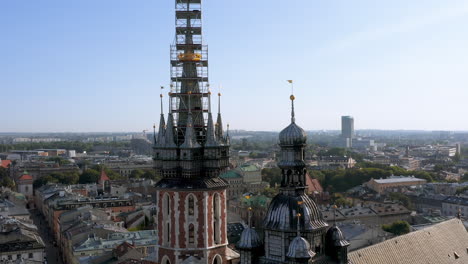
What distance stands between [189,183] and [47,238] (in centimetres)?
8738

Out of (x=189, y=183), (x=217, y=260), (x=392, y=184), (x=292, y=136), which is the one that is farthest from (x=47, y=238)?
(x=392, y=184)

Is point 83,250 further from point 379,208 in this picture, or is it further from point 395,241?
point 379,208

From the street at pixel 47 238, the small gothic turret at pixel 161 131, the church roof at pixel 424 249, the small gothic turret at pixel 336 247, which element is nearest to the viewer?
the small gothic turret at pixel 336 247

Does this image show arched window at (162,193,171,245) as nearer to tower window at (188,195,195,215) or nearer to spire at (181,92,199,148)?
tower window at (188,195,195,215)

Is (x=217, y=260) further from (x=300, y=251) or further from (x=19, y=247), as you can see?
(x=19, y=247)

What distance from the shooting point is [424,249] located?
49219mm

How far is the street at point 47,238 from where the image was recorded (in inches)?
3853

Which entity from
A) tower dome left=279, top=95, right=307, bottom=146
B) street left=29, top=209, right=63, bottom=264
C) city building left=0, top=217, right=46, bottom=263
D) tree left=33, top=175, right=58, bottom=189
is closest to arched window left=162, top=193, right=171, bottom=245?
tower dome left=279, top=95, right=307, bottom=146

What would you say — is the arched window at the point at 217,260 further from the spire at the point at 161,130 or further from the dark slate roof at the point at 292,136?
the dark slate roof at the point at 292,136

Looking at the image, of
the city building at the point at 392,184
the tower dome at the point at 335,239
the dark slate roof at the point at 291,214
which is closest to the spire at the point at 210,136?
the dark slate roof at the point at 291,214

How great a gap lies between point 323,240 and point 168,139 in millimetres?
14569

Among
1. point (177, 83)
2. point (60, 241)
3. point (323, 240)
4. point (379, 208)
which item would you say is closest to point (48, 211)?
point (60, 241)

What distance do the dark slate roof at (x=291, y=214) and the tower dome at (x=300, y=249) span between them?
3.74ft

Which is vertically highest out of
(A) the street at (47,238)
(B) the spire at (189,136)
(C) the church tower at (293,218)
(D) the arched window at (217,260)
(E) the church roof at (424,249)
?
(B) the spire at (189,136)
